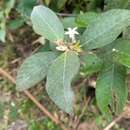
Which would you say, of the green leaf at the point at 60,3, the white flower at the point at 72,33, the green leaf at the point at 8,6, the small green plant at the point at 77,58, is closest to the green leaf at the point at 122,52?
the small green plant at the point at 77,58

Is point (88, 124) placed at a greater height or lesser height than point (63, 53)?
lesser

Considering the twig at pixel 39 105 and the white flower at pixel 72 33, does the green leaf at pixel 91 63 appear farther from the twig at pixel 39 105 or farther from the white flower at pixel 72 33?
the twig at pixel 39 105

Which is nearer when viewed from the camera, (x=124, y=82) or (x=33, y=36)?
(x=124, y=82)

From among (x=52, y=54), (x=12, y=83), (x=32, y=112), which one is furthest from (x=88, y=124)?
(x=52, y=54)

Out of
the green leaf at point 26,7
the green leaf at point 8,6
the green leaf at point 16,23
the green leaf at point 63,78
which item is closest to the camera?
the green leaf at point 63,78

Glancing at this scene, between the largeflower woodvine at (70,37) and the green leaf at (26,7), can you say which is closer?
the largeflower woodvine at (70,37)

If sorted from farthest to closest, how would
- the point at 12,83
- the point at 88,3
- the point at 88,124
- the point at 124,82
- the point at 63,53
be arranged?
1. the point at 12,83
2. the point at 88,124
3. the point at 88,3
4. the point at 124,82
5. the point at 63,53

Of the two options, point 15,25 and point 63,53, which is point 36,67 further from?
point 15,25

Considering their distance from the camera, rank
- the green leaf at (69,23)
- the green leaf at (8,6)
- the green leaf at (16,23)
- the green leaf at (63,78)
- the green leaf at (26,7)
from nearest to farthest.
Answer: the green leaf at (63,78) < the green leaf at (69,23) < the green leaf at (26,7) < the green leaf at (8,6) < the green leaf at (16,23)
